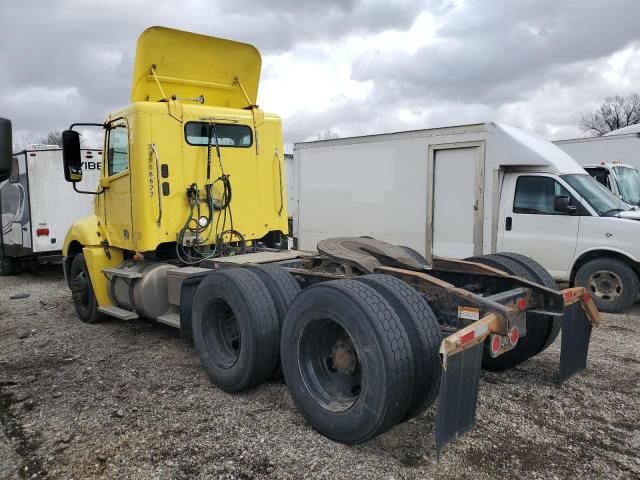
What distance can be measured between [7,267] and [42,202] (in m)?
2.28

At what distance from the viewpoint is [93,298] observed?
6688 mm

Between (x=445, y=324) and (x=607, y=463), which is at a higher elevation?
(x=445, y=324)

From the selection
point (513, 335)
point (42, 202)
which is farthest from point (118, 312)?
point (42, 202)

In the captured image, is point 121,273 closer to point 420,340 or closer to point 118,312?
point 118,312

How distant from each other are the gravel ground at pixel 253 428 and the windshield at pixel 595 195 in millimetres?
2791

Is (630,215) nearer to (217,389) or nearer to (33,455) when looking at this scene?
(217,389)

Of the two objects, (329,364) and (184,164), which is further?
(184,164)

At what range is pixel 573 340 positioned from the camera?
168 inches

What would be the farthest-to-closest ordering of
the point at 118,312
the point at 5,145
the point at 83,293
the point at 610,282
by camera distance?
the point at 610,282 → the point at 83,293 → the point at 118,312 → the point at 5,145

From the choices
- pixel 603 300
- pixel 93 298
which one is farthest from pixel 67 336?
pixel 603 300

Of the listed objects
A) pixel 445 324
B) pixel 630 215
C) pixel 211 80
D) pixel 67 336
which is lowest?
pixel 67 336

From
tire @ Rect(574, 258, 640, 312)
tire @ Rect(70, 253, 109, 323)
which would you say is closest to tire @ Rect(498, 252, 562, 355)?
tire @ Rect(574, 258, 640, 312)

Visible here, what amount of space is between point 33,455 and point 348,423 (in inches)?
82.4

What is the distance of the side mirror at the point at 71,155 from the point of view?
5973mm
